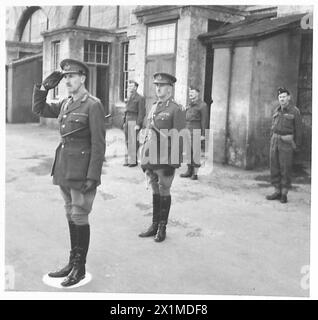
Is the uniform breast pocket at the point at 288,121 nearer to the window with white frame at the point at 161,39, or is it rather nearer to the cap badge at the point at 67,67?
the cap badge at the point at 67,67

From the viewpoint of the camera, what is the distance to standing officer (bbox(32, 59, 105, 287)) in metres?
3.86

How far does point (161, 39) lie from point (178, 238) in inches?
302

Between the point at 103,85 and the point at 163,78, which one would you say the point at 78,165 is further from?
the point at 103,85

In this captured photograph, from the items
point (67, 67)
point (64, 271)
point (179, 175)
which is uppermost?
point (67, 67)

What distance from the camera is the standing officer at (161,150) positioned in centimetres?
500

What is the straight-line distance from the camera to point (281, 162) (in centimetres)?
703

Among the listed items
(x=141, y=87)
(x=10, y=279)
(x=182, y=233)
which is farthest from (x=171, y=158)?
(x=141, y=87)

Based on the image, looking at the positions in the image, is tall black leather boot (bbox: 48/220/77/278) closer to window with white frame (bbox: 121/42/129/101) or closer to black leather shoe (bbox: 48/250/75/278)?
black leather shoe (bbox: 48/250/75/278)

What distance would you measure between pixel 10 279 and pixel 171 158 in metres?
2.06

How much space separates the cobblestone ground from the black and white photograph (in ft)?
0.06

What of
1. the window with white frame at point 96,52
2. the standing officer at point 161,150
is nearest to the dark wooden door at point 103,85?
the window with white frame at point 96,52

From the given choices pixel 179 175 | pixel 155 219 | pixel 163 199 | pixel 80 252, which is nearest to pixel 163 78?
pixel 163 199

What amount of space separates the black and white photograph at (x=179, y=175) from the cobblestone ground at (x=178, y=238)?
0.06ft
